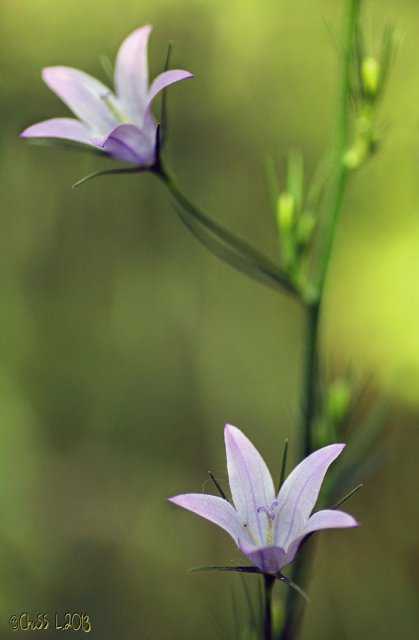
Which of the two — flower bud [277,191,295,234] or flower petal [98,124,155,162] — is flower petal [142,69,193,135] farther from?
flower bud [277,191,295,234]

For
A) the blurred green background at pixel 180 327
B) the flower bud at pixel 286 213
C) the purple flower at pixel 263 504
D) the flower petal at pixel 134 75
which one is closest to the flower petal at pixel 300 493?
the purple flower at pixel 263 504

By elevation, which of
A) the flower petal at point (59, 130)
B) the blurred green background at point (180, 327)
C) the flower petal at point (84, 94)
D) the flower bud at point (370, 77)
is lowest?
the blurred green background at point (180, 327)

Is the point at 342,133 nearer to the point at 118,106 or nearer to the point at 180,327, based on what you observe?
the point at 118,106

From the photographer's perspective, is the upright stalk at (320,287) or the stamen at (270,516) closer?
the stamen at (270,516)

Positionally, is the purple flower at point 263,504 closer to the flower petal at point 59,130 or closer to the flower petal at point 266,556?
the flower petal at point 266,556

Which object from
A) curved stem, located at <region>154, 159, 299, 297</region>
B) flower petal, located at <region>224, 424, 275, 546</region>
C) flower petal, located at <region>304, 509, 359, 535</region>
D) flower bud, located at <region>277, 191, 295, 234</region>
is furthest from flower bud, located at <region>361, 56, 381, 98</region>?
flower petal, located at <region>304, 509, 359, 535</region>

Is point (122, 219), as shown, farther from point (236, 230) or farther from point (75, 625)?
point (75, 625)
